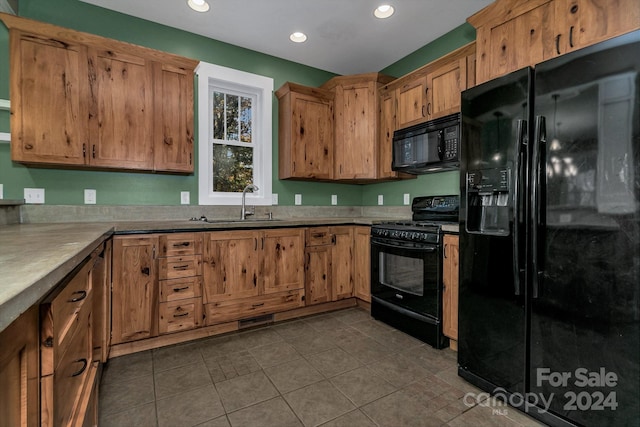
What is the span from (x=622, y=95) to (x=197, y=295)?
290 centimetres

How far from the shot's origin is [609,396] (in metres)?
1.33

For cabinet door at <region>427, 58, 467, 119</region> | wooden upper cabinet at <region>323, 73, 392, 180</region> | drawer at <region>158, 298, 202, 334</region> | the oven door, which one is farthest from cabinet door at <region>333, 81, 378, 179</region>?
drawer at <region>158, 298, 202, 334</region>

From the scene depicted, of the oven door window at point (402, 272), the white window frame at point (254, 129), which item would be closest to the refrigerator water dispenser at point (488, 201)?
the oven door window at point (402, 272)

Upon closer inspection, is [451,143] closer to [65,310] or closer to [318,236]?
[318,236]

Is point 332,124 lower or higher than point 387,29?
lower

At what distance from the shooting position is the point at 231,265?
2.63m

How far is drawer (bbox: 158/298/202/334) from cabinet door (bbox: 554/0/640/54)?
306 cm

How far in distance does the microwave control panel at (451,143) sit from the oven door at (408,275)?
2.69ft

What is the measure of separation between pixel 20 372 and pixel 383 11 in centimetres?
326

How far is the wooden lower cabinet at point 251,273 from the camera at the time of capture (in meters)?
2.55

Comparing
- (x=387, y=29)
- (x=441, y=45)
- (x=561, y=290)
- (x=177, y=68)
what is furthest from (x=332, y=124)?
(x=561, y=290)

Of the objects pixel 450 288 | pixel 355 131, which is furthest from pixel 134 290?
pixel 355 131

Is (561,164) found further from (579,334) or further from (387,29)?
(387,29)

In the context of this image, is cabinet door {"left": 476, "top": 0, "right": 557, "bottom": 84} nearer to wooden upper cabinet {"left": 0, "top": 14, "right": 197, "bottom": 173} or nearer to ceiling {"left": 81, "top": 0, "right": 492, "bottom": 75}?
ceiling {"left": 81, "top": 0, "right": 492, "bottom": 75}
